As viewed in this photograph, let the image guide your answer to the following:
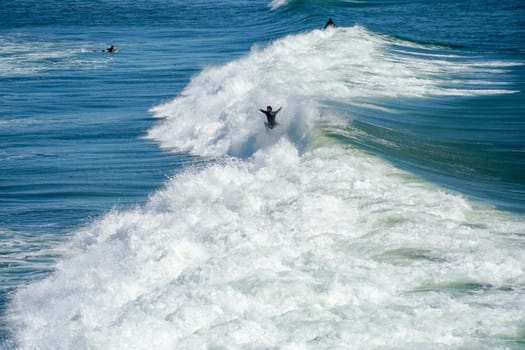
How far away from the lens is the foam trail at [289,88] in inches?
802

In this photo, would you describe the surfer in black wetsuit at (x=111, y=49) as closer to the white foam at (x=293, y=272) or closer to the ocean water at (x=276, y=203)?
the ocean water at (x=276, y=203)

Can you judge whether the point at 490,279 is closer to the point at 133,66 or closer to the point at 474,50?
the point at 474,50

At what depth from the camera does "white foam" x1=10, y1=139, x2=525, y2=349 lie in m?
8.39

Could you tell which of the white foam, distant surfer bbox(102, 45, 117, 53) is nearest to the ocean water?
the white foam

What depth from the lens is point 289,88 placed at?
21.7 m

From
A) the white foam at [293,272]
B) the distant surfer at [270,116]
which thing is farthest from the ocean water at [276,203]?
the distant surfer at [270,116]

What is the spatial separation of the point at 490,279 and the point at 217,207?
4.70 m

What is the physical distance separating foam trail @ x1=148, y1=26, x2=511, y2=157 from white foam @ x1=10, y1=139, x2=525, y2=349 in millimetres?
4234

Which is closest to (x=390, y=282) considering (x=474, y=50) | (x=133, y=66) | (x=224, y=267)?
(x=224, y=267)

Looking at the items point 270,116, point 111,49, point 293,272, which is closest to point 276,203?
point 293,272

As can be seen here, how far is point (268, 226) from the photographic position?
1143 centimetres

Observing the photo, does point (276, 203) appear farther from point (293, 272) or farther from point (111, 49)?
point (111, 49)

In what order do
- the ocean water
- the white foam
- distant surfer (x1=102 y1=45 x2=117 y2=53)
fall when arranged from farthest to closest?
1. distant surfer (x1=102 y1=45 x2=117 y2=53)
2. the ocean water
3. the white foam

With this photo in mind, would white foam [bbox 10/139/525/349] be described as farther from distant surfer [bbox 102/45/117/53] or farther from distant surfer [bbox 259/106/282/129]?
distant surfer [bbox 102/45/117/53]
